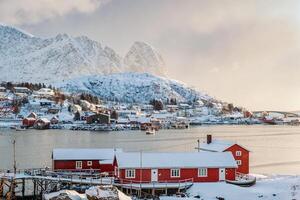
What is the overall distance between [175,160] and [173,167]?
1329mm

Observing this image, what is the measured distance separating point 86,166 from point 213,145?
15.4 m

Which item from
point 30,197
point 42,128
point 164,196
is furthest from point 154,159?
point 42,128

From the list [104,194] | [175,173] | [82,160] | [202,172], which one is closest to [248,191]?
[202,172]

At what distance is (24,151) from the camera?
306ft

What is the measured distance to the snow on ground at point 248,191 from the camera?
45.2m

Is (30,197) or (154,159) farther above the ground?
(154,159)

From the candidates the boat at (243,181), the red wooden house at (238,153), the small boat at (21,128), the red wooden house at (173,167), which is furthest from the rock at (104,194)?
the small boat at (21,128)

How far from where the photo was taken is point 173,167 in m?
49.8

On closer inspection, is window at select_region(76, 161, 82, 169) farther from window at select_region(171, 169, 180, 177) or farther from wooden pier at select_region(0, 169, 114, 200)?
window at select_region(171, 169, 180, 177)

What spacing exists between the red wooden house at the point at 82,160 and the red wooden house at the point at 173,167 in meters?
5.01

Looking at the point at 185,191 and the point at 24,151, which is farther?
the point at 24,151

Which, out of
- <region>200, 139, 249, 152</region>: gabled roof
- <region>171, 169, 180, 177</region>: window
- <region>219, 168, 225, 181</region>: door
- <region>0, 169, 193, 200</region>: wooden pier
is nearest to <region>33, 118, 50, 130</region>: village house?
<region>200, 139, 249, 152</region>: gabled roof

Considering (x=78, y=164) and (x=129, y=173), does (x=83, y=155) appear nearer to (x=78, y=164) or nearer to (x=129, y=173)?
(x=78, y=164)

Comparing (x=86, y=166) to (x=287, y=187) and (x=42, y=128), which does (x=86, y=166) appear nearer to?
(x=287, y=187)
